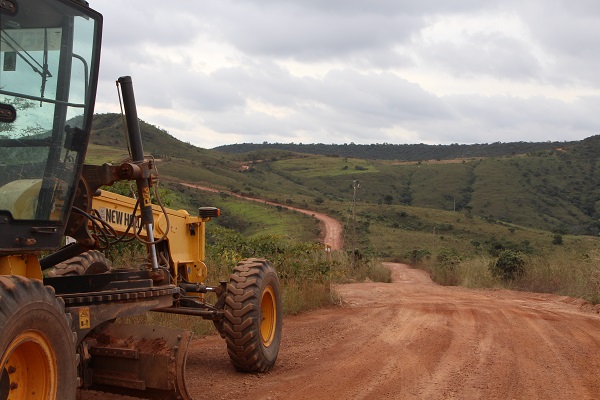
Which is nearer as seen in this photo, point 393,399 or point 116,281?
point 116,281

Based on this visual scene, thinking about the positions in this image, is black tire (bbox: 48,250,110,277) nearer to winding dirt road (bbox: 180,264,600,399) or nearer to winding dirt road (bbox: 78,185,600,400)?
winding dirt road (bbox: 78,185,600,400)

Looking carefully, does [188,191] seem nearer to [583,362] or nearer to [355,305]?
[355,305]

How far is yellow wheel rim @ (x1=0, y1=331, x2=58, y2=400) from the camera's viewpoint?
4.85 m

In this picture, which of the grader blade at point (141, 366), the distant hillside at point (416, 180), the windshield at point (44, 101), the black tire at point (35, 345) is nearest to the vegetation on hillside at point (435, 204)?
the distant hillside at point (416, 180)

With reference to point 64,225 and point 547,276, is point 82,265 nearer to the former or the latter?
point 64,225

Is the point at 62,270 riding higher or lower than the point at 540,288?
higher

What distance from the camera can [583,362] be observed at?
959cm

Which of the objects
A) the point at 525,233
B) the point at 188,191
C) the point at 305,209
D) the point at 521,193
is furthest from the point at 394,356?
the point at 521,193

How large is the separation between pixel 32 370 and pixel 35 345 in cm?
18

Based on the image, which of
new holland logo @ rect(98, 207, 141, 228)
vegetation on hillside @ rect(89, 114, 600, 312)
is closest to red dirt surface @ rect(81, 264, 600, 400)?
new holland logo @ rect(98, 207, 141, 228)

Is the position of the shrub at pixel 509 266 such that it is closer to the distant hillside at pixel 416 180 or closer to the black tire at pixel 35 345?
the black tire at pixel 35 345

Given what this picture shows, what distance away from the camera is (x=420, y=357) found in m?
9.57

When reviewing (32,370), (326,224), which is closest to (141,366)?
(32,370)

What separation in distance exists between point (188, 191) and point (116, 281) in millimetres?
47091
